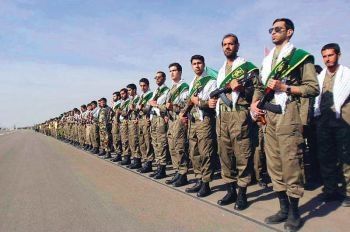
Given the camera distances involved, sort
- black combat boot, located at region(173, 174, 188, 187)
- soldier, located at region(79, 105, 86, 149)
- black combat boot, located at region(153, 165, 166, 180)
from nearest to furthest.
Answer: black combat boot, located at region(173, 174, 188, 187) → black combat boot, located at region(153, 165, 166, 180) → soldier, located at region(79, 105, 86, 149)

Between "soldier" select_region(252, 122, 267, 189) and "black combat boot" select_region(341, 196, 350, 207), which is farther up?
"soldier" select_region(252, 122, 267, 189)

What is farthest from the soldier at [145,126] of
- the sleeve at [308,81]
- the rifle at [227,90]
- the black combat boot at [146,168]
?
the sleeve at [308,81]

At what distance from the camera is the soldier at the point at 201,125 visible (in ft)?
23.5

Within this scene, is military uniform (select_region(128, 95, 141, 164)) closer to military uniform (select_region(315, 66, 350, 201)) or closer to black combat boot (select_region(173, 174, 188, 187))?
black combat boot (select_region(173, 174, 188, 187))

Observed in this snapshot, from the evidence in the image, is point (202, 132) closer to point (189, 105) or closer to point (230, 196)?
point (189, 105)

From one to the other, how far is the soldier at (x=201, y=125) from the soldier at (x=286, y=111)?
180cm

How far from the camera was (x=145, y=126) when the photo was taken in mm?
10875

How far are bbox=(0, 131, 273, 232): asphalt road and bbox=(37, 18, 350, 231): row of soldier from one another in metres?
0.50

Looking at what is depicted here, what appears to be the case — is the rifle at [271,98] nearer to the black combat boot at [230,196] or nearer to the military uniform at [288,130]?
the military uniform at [288,130]

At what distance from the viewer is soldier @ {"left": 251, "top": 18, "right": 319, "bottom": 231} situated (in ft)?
16.2

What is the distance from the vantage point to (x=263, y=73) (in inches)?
212

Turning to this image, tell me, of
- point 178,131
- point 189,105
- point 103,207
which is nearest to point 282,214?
point 103,207

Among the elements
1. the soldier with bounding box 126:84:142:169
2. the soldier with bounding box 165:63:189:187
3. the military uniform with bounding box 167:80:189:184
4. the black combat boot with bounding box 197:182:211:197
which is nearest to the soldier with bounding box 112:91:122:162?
the soldier with bounding box 126:84:142:169

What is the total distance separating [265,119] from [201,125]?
6.68ft
